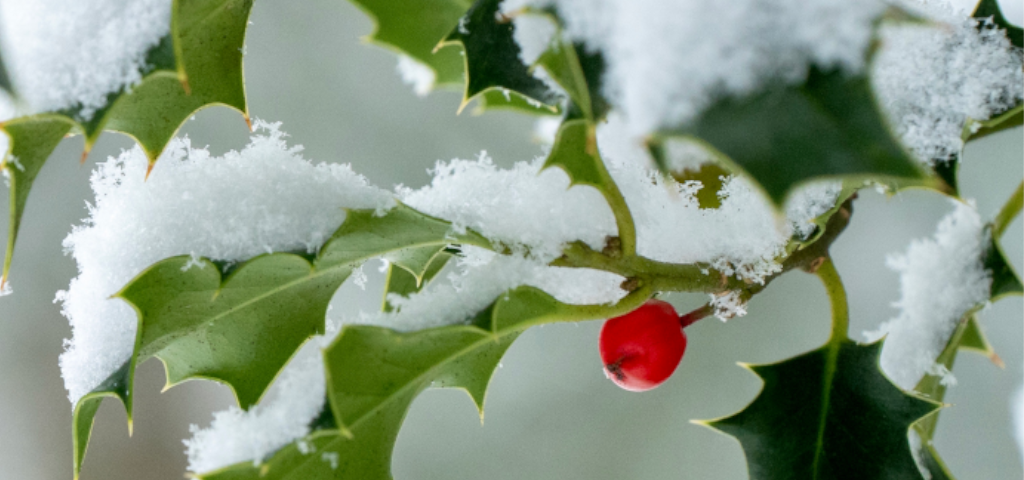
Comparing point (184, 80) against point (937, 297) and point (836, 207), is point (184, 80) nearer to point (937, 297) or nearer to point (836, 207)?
point (836, 207)

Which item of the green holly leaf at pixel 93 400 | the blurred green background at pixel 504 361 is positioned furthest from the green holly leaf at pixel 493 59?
the blurred green background at pixel 504 361

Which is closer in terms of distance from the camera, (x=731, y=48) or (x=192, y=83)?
(x=731, y=48)

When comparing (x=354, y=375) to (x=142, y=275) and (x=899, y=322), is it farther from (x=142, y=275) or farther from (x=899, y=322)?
(x=899, y=322)

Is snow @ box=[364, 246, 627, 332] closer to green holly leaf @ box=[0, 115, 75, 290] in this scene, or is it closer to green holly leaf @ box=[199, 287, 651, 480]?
green holly leaf @ box=[199, 287, 651, 480]

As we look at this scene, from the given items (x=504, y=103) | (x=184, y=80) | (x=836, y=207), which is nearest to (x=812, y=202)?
(x=836, y=207)

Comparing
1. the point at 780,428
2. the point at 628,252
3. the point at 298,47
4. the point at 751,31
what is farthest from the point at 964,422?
the point at 298,47
